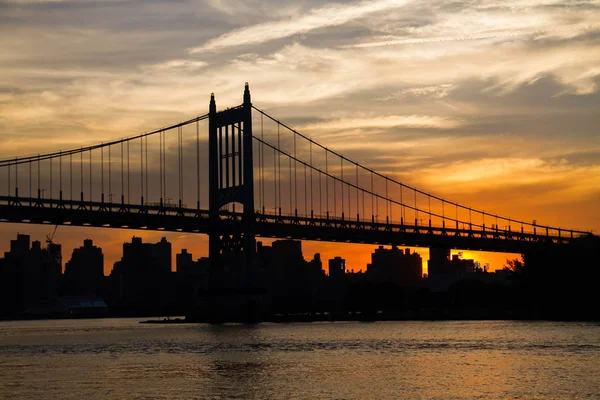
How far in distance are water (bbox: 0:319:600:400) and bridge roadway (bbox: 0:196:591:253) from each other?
10748 millimetres

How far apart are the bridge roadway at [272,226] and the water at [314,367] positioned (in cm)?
1075

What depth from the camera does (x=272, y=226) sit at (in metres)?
96.2

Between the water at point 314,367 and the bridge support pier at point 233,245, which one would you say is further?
the bridge support pier at point 233,245

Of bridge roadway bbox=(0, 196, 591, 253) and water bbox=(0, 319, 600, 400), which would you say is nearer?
water bbox=(0, 319, 600, 400)

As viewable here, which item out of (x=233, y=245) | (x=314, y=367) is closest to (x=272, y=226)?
(x=233, y=245)

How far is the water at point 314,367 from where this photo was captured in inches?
1619

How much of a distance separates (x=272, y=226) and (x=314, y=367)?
4523 cm

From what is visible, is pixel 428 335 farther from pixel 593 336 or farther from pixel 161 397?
pixel 161 397

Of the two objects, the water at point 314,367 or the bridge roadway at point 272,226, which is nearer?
the water at point 314,367

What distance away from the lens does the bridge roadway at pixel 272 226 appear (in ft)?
278

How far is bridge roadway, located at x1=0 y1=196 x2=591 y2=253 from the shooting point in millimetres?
84875

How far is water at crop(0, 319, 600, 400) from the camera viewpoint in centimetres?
4112

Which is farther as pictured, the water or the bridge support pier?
→ the bridge support pier

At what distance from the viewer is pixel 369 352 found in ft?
198
